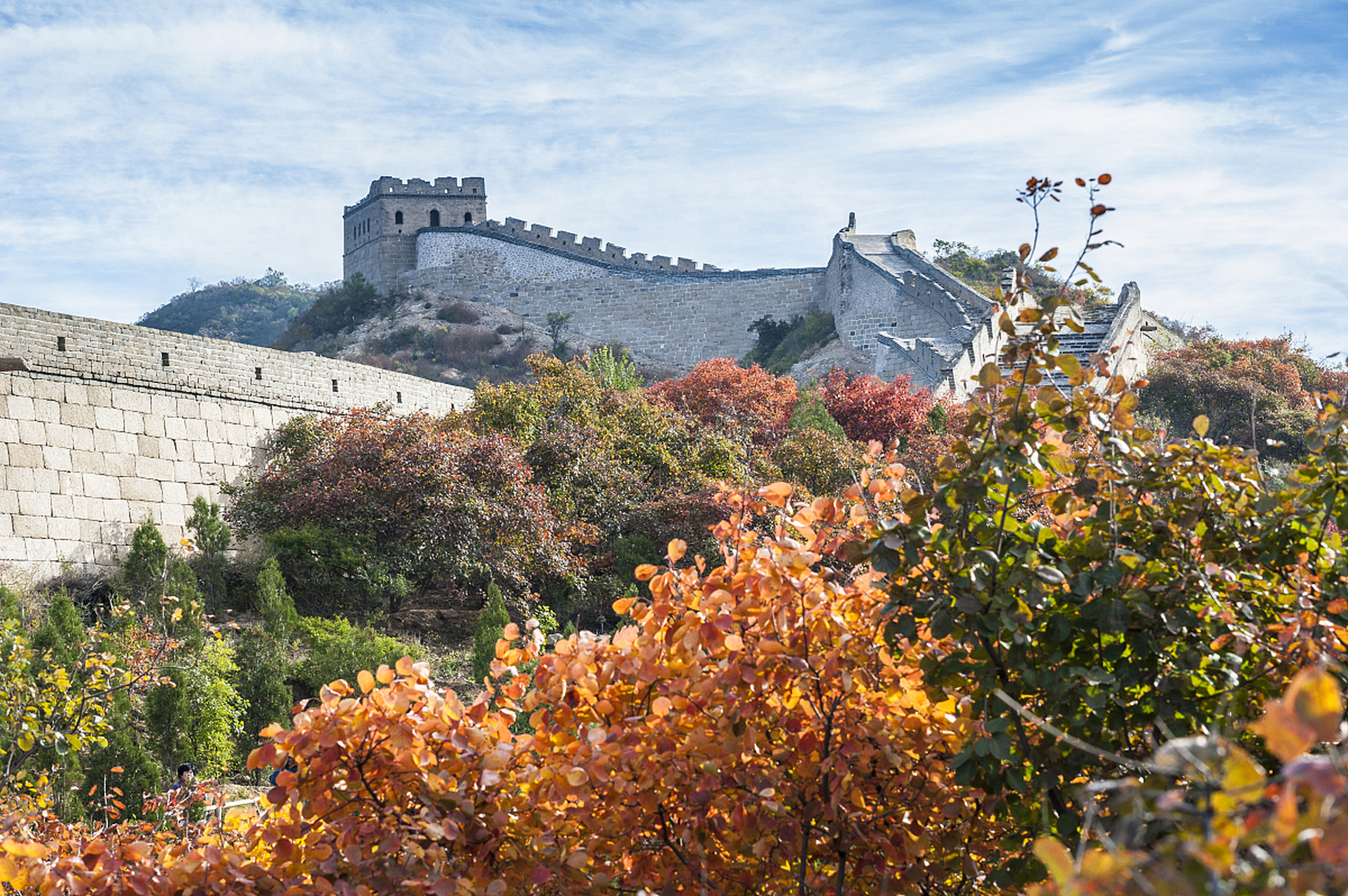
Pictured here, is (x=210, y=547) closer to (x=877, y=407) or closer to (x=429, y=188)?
(x=877, y=407)

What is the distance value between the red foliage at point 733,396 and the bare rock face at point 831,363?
630 cm

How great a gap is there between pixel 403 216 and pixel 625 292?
517 inches

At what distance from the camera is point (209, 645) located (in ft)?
32.4

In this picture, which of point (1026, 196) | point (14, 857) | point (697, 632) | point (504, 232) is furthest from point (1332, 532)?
point (504, 232)

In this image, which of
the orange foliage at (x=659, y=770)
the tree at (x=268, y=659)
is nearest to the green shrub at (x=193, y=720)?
the tree at (x=268, y=659)

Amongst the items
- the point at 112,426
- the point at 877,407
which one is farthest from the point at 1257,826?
the point at 877,407

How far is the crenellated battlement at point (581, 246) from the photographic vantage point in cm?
4228

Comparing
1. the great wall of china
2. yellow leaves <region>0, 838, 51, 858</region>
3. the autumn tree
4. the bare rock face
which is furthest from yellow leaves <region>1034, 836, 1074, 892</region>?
the bare rock face

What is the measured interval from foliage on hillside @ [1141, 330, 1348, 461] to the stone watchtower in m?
31.4

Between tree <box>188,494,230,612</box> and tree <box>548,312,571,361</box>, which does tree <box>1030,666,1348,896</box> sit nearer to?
tree <box>188,494,230,612</box>

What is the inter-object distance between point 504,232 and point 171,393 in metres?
32.4

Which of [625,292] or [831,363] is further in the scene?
Result: [625,292]

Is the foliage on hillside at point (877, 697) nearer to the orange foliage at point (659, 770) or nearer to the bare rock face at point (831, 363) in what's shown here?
the orange foliage at point (659, 770)

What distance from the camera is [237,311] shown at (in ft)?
273
